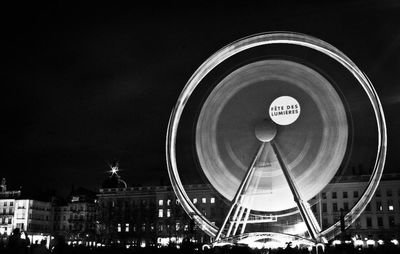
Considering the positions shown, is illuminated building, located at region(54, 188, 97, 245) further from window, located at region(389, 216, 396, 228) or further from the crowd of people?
the crowd of people

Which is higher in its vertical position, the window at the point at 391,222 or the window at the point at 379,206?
the window at the point at 379,206

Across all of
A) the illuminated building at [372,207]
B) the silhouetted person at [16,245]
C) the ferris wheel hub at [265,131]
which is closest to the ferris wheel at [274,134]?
the ferris wheel hub at [265,131]

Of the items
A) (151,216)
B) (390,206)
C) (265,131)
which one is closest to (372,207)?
(390,206)

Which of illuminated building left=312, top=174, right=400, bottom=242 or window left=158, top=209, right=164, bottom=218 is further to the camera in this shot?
window left=158, top=209, right=164, bottom=218

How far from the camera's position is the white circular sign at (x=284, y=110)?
110 feet

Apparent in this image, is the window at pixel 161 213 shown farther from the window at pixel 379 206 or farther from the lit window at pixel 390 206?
the lit window at pixel 390 206

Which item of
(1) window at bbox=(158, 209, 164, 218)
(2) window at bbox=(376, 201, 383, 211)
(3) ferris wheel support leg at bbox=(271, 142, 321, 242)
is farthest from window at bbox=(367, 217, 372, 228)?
(3) ferris wheel support leg at bbox=(271, 142, 321, 242)

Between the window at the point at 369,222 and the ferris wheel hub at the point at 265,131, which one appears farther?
the window at the point at 369,222

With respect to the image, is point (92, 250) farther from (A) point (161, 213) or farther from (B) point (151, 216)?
(A) point (161, 213)

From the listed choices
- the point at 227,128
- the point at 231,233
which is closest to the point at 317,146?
the point at 227,128

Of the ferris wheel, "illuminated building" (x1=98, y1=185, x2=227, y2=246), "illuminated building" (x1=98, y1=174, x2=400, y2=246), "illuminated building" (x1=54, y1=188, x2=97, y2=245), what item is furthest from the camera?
"illuminated building" (x1=54, y1=188, x2=97, y2=245)

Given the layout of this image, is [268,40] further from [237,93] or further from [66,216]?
[66,216]

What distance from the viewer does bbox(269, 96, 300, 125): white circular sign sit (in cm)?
3344

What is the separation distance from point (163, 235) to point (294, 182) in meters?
55.5
